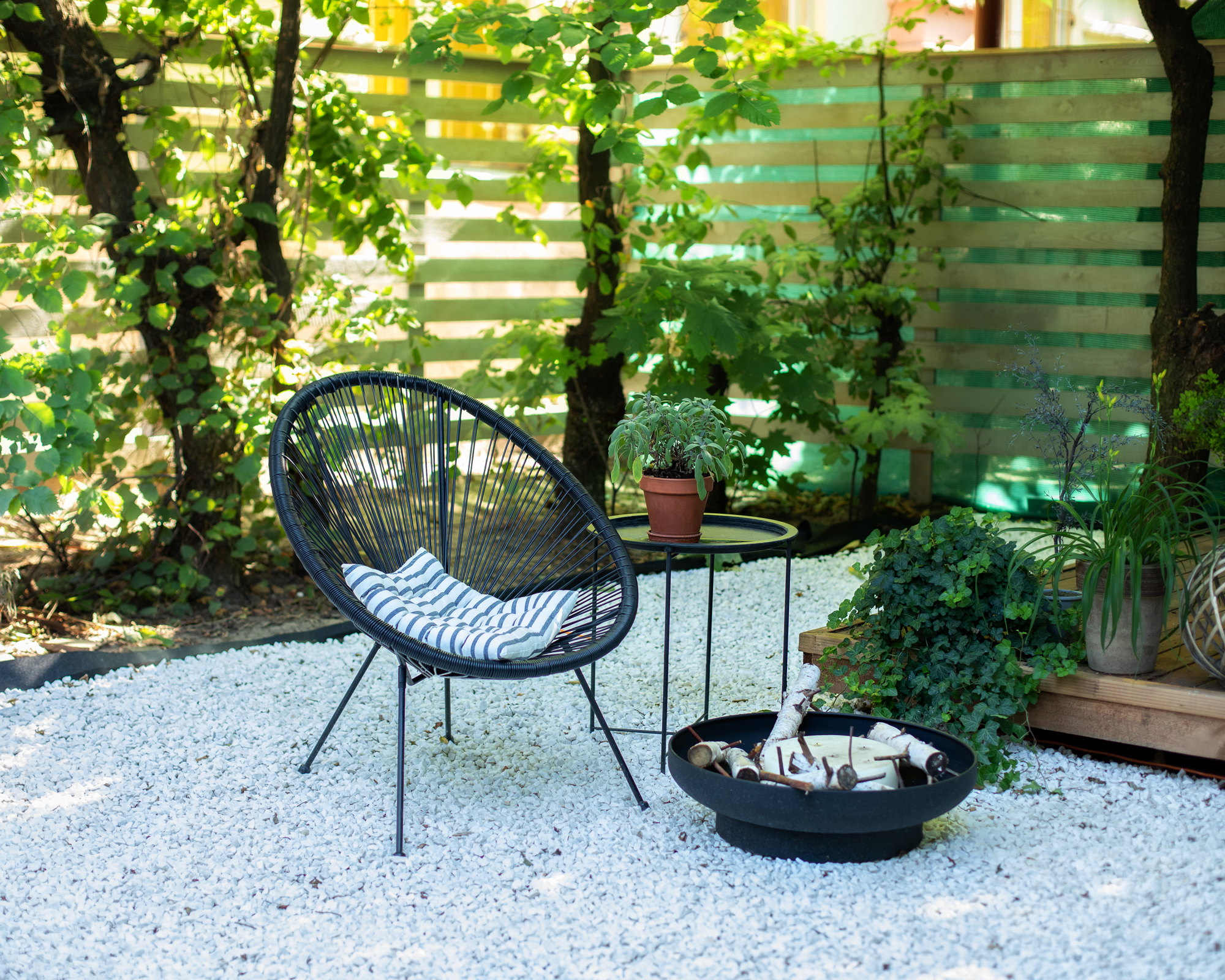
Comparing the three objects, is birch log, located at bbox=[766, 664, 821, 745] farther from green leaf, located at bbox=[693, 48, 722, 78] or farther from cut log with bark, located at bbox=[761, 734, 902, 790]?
green leaf, located at bbox=[693, 48, 722, 78]

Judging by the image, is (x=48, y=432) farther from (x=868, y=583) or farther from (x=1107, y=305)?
(x=1107, y=305)

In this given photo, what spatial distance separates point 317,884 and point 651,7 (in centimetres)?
228

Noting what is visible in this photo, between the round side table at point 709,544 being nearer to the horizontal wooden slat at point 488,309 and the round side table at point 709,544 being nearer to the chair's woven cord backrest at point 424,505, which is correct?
the chair's woven cord backrest at point 424,505

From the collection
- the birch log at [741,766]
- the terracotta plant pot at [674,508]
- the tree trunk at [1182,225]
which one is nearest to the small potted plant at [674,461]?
the terracotta plant pot at [674,508]

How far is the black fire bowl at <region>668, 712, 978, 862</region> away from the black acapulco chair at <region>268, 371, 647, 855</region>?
0.91 ft

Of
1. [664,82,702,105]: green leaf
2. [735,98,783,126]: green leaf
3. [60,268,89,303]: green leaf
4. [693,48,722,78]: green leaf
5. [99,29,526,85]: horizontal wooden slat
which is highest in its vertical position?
[99,29,526,85]: horizontal wooden slat

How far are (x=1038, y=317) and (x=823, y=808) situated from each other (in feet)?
11.1

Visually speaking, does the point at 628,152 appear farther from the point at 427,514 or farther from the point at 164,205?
the point at 164,205

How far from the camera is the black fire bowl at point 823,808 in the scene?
1940 mm

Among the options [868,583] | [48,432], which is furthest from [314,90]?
[868,583]

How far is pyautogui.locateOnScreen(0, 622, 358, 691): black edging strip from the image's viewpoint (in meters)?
2.97

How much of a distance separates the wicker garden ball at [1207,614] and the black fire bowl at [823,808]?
585 mm

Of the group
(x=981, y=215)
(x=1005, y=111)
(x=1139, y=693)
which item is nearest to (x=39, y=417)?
(x=1139, y=693)

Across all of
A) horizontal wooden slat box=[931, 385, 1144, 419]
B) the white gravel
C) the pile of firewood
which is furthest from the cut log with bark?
horizontal wooden slat box=[931, 385, 1144, 419]
